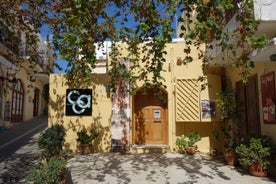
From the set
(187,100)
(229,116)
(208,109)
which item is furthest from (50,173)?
(208,109)

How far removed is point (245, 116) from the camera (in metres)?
7.61

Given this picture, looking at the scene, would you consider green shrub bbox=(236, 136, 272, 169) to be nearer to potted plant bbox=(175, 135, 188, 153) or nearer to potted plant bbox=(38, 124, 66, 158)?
potted plant bbox=(175, 135, 188, 153)

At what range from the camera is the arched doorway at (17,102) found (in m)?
17.1

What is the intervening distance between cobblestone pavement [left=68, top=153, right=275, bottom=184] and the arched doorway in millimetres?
11003

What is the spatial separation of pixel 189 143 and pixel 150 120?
1.72 metres

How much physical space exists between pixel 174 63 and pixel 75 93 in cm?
382

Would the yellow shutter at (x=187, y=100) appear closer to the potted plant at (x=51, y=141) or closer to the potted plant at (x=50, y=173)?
the potted plant at (x=51, y=141)

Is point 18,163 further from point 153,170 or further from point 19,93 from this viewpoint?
point 19,93

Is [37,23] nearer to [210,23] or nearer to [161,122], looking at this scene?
[210,23]

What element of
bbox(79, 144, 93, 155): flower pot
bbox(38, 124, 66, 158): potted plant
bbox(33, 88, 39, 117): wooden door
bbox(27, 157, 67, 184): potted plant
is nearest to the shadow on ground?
bbox(38, 124, 66, 158): potted plant

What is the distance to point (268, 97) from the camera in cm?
615

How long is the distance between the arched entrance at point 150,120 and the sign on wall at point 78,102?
179cm

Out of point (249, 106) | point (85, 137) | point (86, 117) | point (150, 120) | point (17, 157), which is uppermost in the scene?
point (249, 106)

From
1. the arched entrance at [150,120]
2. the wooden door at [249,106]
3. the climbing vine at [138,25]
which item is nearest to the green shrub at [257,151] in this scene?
the wooden door at [249,106]
